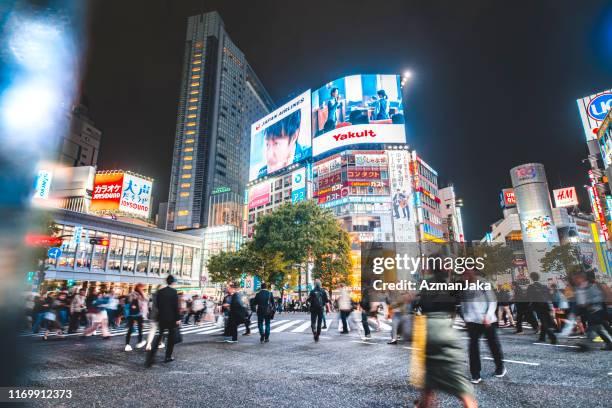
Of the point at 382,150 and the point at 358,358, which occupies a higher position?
the point at 382,150

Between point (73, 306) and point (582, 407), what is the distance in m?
15.4

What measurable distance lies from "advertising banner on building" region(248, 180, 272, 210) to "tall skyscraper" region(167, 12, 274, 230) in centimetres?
2734

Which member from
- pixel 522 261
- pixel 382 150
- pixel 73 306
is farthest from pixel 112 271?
pixel 522 261

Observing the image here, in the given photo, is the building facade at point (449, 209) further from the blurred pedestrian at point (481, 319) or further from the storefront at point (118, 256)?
the blurred pedestrian at point (481, 319)

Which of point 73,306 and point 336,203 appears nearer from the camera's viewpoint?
point 73,306

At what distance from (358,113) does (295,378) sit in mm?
55851

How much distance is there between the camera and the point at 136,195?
45.7m

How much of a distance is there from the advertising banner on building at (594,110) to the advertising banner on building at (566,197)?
66614 mm

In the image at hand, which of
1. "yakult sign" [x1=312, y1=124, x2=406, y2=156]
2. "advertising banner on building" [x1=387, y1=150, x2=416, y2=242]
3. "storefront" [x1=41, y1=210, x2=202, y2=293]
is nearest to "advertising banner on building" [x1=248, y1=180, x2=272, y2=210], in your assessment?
"storefront" [x1=41, y1=210, x2=202, y2=293]

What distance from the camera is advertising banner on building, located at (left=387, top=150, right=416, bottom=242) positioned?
55.4 meters

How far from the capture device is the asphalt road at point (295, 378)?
159 inches

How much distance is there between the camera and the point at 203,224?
102m

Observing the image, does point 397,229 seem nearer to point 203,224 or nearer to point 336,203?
point 336,203

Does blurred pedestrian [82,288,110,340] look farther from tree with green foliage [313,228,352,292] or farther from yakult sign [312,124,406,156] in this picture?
yakult sign [312,124,406,156]
